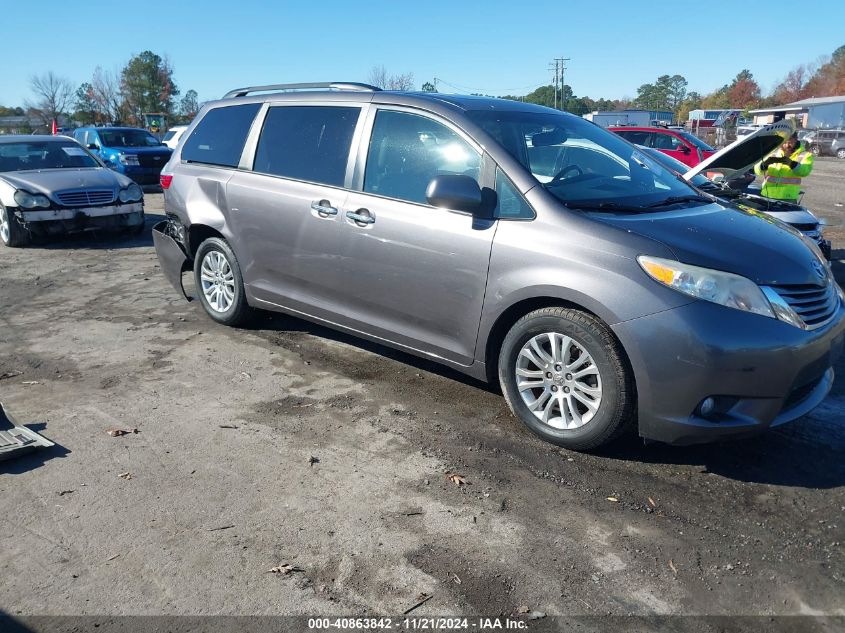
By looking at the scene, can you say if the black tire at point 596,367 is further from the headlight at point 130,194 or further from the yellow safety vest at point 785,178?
the headlight at point 130,194

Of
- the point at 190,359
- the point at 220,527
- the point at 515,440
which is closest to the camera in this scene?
the point at 220,527

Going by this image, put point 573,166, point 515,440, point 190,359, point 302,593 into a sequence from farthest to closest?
point 190,359
point 573,166
point 515,440
point 302,593

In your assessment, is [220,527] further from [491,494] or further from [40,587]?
[491,494]

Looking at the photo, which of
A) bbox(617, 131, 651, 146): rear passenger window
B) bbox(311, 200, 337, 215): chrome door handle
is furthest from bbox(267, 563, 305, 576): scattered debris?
bbox(617, 131, 651, 146): rear passenger window

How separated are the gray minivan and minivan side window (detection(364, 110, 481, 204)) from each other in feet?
0.05

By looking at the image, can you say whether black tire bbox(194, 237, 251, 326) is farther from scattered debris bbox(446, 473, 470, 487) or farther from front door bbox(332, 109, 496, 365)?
scattered debris bbox(446, 473, 470, 487)

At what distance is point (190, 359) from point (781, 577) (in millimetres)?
4190

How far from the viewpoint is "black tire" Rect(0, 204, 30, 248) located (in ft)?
32.3

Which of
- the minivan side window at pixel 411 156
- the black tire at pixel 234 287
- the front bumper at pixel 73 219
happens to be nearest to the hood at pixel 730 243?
the minivan side window at pixel 411 156

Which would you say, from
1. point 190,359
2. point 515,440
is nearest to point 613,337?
point 515,440

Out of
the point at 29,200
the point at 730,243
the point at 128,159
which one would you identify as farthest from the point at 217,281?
the point at 128,159

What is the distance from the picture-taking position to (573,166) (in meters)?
4.44

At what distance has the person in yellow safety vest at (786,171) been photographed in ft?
30.0

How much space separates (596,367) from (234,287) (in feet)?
10.9
